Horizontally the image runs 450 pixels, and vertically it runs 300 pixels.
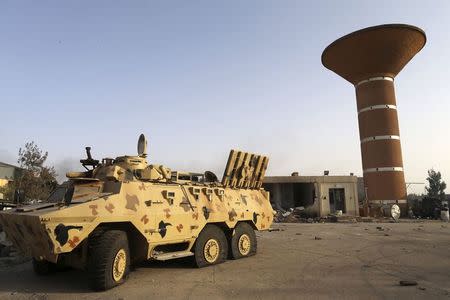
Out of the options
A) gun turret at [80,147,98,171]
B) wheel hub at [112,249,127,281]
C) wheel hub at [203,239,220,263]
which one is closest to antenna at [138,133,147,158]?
gun turret at [80,147,98,171]

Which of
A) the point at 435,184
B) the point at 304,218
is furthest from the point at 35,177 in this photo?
the point at 435,184

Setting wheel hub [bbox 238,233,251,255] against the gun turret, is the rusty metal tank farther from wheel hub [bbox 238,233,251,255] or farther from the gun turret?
the gun turret

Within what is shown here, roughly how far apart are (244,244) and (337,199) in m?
23.7

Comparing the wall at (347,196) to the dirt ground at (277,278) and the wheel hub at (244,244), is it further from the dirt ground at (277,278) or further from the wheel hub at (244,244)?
the wheel hub at (244,244)

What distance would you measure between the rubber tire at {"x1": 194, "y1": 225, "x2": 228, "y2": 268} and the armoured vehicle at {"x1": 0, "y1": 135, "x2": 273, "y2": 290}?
2 cm

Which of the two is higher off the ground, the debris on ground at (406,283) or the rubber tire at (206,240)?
the rubber tire at (206,240)

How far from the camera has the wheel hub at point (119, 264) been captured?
7.69 m

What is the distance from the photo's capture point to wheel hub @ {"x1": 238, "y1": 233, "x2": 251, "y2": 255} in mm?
11359

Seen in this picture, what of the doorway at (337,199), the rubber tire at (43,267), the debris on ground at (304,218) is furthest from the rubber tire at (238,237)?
the doorway at (337,199)

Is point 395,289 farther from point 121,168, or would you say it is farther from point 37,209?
point 37,209

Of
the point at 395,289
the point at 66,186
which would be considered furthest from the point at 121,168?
Answer: the point at 395,289

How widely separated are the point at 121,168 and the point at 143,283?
2.57 m

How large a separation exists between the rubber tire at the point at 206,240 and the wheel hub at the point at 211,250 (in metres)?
0.08

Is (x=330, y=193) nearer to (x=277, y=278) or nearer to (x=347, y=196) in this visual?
(x=347, y=196)
